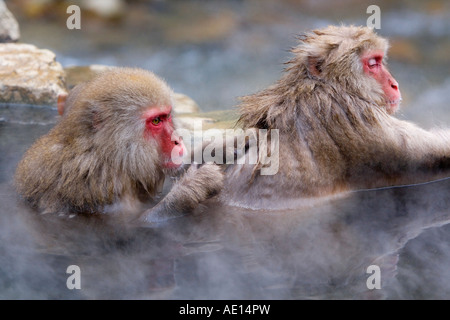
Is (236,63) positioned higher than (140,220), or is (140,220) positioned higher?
(236,63)

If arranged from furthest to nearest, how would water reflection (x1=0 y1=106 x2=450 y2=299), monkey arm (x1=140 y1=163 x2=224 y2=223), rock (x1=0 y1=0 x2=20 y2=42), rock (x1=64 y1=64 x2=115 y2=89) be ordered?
rock (x1=0 y1=0 x2=20 y2=42)
rock (x1=64 y1=64 x2=115 y2=89)
monkey arm (x1=140 y1=163 x2=224 y2=223)
water reflection (x1=0 y1=106 x2=450 y2=299)

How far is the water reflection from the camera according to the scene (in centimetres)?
317

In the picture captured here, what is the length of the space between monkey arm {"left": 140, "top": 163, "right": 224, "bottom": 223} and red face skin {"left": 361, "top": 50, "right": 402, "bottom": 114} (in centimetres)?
145

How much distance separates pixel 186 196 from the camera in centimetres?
410

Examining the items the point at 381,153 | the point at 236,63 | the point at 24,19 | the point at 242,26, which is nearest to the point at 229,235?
the point at 381,153

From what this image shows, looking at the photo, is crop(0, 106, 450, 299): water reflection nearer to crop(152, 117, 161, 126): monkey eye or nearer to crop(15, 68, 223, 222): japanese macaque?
crop(15, 68, 223, 222): japanese macaque

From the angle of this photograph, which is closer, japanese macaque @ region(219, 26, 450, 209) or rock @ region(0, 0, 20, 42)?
japanese macaque @ region(219, 26, 450, 209)

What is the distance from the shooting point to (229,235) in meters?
3.89

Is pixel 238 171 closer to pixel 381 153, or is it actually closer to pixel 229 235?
pixel 229 235

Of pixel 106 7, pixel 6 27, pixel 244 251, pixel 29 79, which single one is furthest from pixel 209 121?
pixel 106 7

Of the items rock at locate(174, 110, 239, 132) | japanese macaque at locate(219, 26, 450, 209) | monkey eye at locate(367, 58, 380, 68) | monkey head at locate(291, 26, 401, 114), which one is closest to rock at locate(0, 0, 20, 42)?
rock at locate(174, 110, 239, 132)

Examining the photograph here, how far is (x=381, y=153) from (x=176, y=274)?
193cm
